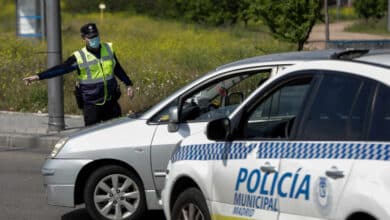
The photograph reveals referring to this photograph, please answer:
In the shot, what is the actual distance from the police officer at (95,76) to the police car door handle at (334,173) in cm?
559

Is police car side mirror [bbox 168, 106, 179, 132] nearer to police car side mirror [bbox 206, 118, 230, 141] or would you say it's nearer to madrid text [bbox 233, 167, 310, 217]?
police car side mirror [bbox 206, 118, 230, 141]

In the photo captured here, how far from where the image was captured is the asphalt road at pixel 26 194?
9.49 m

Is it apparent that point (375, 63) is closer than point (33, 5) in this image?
Yes

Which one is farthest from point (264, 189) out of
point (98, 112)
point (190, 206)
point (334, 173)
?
point (98, 112)

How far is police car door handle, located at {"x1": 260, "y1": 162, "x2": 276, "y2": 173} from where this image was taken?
5.76m

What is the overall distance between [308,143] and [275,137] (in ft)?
1.50

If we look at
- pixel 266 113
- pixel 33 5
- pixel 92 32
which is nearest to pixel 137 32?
pixel 33 5

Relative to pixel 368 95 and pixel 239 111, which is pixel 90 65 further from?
pixel 368 95

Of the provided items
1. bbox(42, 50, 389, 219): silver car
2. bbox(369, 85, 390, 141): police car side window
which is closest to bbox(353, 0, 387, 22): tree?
bbox(42, 50, 389, 219): silver car

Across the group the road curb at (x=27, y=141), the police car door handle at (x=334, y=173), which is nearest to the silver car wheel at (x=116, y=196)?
the police car door handle at (x=334, y=173)

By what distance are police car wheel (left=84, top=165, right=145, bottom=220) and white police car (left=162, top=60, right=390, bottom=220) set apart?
64.4 inches

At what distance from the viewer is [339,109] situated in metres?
5.54

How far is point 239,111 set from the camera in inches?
250

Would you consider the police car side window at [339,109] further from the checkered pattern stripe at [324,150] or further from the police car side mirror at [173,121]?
the police car side mirror at [173,121]
